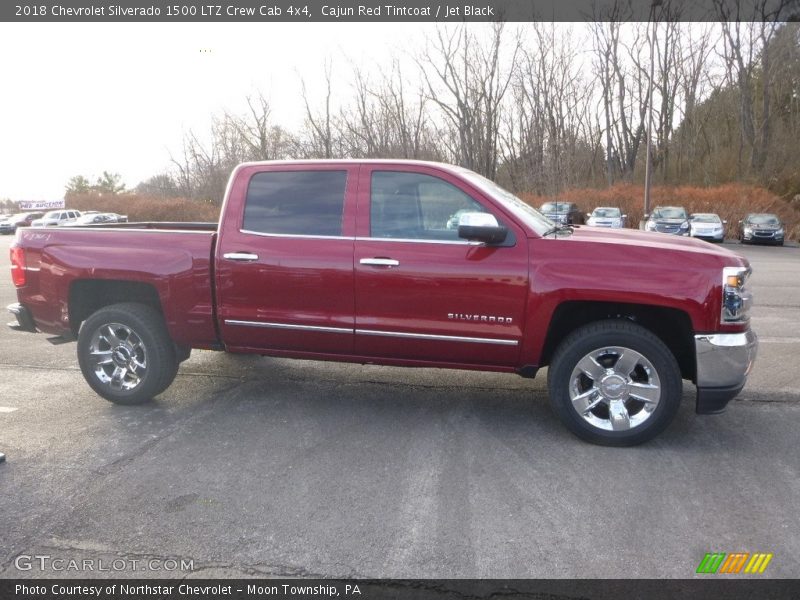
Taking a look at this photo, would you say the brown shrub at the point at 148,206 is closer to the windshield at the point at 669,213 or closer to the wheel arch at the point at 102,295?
the windshield at the point at 669,213

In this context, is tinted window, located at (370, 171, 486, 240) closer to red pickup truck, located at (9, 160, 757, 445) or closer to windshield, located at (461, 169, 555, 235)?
red pickup truck, located at (9, 160, 757, 445)

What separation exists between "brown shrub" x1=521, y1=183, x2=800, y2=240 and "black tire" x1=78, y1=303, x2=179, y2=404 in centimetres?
3085

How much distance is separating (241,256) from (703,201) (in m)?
36.0

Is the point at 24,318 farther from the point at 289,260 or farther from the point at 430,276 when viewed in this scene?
the point at 430,276

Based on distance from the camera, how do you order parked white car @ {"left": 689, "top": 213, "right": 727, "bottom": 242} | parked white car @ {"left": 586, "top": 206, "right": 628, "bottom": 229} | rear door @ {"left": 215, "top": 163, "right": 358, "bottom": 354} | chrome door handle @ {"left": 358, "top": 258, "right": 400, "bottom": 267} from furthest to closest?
parked white car @ {"left": 586, "top": 206, "right": 628, "bottom": 229}
parked white car @ {"left": 689, "top": 213, "right": 727, "bottom": 242}
rear door @ {"left": 215, "top": 163, "right": 358, "bottom": 354}
chrome door handle @ {"left": 358, "top": 258, "right": 400, "bottom": 267}

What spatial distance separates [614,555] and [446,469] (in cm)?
121

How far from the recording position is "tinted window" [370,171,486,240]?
4.61m

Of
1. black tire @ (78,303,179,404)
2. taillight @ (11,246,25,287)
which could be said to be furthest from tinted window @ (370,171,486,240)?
taillight @ (11,246,25,287)

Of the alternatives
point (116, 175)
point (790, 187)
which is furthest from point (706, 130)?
point (116, 175)

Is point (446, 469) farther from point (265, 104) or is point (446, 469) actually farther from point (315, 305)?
point (265, 104)

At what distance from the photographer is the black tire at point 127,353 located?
16.9 ft

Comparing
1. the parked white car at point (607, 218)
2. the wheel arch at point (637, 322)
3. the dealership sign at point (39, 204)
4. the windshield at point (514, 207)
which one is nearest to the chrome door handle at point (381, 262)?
the windshield at point (514, 207)

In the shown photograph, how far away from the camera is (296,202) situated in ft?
16.2

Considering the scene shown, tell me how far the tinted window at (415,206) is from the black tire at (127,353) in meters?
2.00
